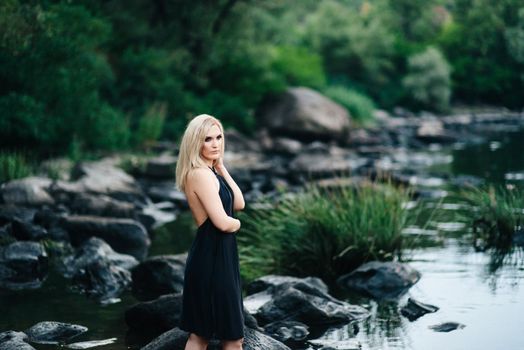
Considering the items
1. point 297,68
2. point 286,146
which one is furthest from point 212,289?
point 297,68

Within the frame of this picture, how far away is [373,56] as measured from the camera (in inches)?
1908

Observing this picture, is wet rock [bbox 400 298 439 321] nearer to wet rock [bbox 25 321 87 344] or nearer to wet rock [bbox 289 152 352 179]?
wet rock [bbox 25 321 87 344]

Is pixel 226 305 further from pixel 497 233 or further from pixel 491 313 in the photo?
pixel 497 233

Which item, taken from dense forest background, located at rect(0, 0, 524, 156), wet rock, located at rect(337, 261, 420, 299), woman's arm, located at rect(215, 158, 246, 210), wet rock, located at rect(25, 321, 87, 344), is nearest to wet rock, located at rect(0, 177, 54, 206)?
dense forest background, located at rect(0, 0, 524, 156)

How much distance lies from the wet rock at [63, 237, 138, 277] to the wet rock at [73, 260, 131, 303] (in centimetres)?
29

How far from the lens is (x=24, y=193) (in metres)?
14.6

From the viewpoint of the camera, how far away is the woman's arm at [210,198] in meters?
5.35

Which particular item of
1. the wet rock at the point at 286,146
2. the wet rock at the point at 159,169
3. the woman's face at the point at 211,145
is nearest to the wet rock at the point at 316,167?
the wet rock at the point at 159,169

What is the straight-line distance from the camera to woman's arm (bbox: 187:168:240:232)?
5348mm

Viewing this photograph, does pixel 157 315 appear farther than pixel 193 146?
Yes

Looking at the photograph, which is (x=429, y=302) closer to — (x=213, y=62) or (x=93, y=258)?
(x=93, y=258)

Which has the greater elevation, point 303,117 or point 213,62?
point 213,62

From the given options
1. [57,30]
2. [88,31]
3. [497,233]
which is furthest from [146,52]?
[497,233]

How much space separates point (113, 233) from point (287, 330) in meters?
5.28
